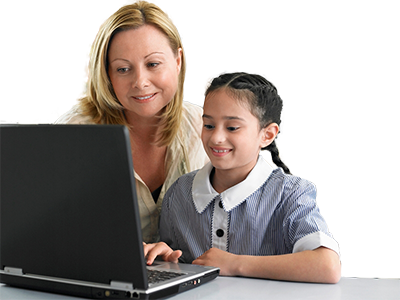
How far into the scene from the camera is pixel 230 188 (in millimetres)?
1325

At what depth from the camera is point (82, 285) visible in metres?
0.83

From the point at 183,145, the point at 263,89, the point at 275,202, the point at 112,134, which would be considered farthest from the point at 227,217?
the point at 112,134

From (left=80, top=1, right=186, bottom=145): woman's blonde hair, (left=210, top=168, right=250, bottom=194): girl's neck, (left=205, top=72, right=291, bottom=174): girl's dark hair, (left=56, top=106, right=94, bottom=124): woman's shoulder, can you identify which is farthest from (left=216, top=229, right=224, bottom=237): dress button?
(left=56, top=106, right=94, bottom=124): woman's shoulder

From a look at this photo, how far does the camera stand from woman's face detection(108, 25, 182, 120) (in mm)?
1668

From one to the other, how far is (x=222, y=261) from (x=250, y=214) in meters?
0.27

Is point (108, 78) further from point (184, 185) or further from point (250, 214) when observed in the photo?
point (250, 214)

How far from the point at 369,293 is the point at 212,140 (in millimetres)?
601

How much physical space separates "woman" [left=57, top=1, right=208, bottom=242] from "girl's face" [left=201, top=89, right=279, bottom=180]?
0.41m

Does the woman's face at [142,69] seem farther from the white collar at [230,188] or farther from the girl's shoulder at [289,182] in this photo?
the girl's shoulder at [289,182]

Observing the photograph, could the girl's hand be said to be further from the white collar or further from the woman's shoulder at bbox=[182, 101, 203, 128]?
the woman's shoulder at bbox=[182, 101, 203, 128]

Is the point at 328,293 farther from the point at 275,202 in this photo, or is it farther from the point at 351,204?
the point at 351,204

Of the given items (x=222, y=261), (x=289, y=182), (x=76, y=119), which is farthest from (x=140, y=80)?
(x=222, y=261)

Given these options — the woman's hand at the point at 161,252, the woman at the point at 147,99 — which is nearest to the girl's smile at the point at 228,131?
the woman's hand at the point at 161,252

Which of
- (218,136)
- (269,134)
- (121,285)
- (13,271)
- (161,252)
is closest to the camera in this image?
(121,285)
